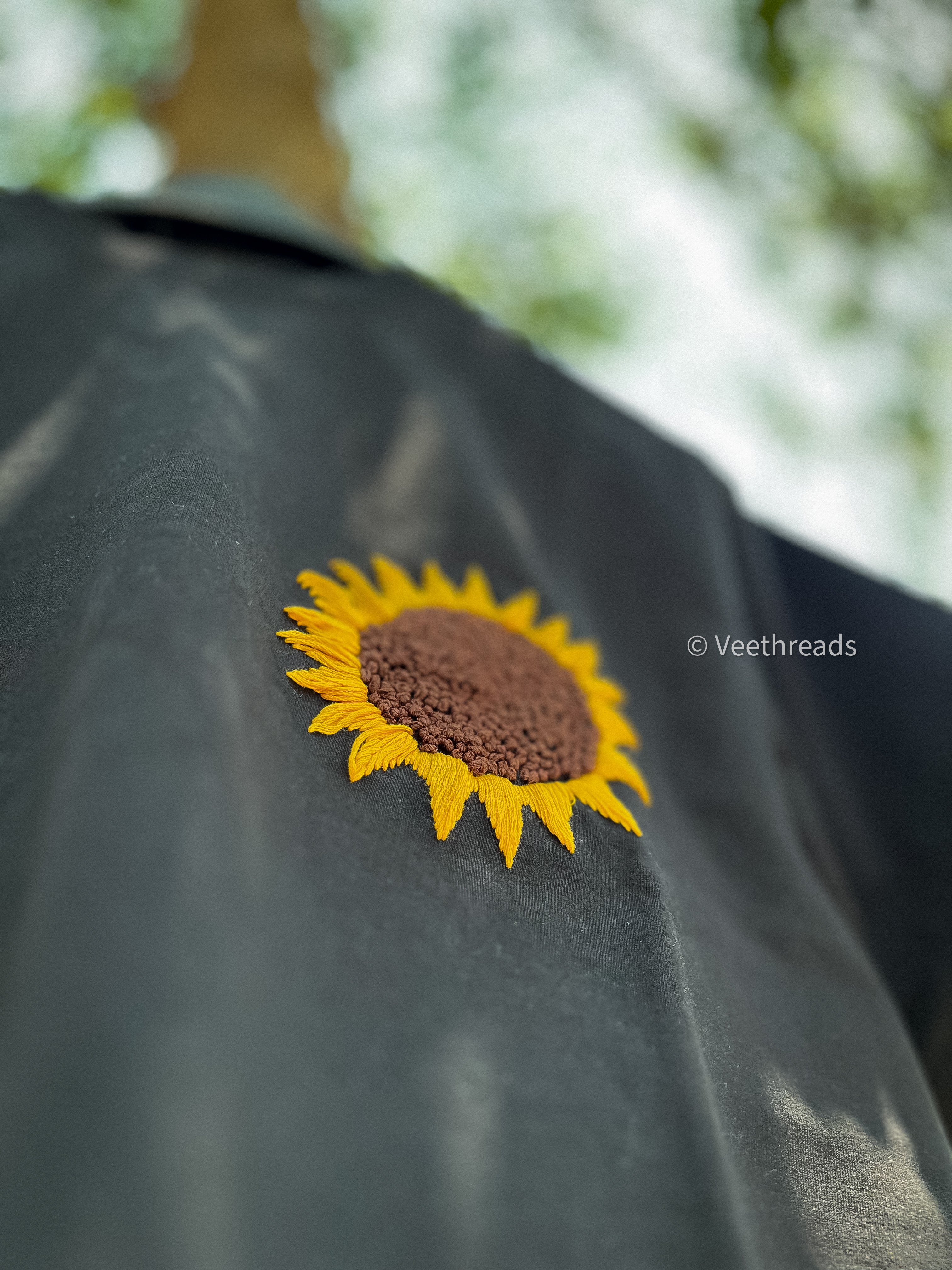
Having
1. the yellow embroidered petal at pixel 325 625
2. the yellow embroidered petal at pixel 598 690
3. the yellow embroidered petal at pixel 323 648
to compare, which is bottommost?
the yellow embroidered petal at pixel 323 648

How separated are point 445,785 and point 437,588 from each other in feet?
0.66

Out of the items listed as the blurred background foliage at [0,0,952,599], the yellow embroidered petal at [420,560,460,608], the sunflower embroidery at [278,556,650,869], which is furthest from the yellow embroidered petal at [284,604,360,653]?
the blurred background foliage at [0,0,952,599]

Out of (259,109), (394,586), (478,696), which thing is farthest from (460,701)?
(259,109)

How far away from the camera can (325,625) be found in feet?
1.67

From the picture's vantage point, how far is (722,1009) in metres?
0.53

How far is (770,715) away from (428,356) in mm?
455

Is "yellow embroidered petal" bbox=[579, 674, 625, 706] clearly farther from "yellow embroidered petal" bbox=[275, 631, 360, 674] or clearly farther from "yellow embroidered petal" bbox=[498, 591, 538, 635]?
"yellow embroidered petal" bbox=[275, 631, 360, 674]

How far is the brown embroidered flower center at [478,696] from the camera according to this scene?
1.63 feet

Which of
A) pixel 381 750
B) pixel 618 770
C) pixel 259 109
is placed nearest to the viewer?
pixel 381 750

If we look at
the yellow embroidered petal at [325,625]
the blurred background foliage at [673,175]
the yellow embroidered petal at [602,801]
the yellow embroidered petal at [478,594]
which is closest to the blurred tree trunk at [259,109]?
the blurred background foliage at [673,175]

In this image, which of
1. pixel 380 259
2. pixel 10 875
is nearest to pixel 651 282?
pixel 380 259

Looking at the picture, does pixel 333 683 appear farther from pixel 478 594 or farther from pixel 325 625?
pixel 478 594

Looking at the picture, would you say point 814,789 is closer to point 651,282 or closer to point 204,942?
point 204,942

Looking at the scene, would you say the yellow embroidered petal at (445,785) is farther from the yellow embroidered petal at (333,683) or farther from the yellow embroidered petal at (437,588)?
the yellow embroidered petal at (437,588)
